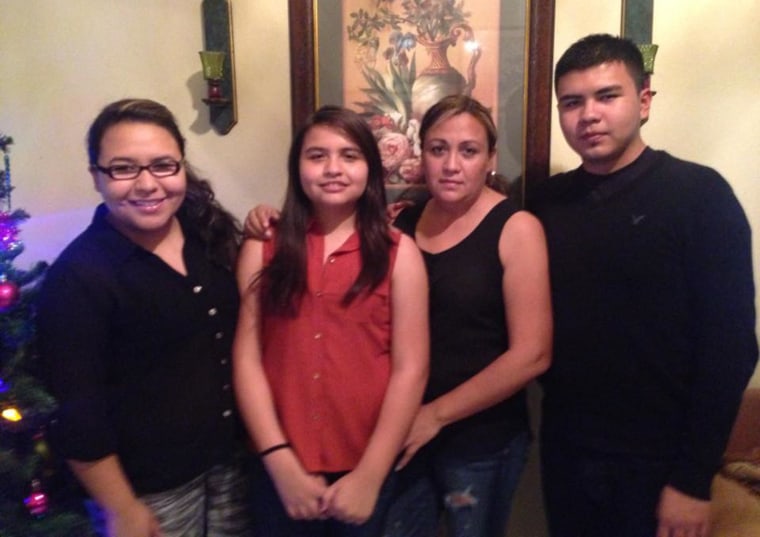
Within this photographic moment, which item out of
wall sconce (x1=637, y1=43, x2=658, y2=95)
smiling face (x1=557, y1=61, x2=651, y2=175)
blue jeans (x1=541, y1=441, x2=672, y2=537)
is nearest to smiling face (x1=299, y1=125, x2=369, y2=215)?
smiling face (x1=557, y1=61, x2=651, y2=175)

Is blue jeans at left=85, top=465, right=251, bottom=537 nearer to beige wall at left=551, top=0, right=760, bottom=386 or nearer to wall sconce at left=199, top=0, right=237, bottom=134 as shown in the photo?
wall sconce at left=199, top=0, right=237, bottom=134

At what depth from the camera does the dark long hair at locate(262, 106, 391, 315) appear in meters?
1.33

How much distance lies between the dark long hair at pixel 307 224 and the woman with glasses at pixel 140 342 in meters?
0.16

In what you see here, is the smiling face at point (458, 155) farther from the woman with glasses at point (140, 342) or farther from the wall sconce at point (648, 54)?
the wall sconce at point (648, 54)

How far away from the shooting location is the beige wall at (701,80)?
1878mm

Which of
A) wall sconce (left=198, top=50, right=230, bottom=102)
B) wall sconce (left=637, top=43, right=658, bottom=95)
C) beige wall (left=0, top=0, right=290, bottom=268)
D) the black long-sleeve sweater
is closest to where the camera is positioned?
the black long-sleeve sweater

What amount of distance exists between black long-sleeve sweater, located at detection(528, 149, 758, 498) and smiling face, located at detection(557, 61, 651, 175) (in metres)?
0.06

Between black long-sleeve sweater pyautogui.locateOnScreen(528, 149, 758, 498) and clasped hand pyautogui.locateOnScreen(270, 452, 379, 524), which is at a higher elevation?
black long-sleeve sweater pyautogui.locateOnScreen(528, 149, 758, 498)

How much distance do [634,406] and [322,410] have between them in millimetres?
743

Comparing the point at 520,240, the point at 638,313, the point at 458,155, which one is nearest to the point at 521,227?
the point at 520,240

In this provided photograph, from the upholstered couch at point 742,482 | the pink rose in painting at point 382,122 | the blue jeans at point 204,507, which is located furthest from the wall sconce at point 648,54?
the blue jeans at point 204,507

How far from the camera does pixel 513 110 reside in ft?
6.25

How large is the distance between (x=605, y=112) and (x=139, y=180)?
3.51 ft

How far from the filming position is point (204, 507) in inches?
56.9
